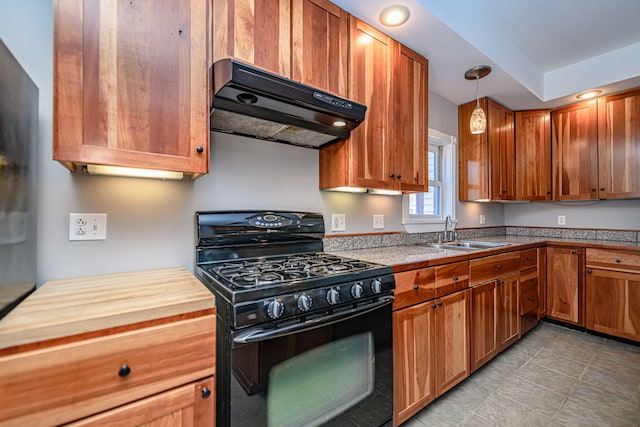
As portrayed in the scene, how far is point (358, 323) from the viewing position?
1.23 metres

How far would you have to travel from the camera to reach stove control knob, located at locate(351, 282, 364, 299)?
1.21m

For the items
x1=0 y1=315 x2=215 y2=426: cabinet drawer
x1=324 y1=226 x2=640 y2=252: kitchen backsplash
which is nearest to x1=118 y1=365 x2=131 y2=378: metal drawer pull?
x1=0 y1=315 x2=215 y2=426: cabinet drawer

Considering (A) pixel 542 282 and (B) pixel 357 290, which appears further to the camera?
(A) pixel 542 282

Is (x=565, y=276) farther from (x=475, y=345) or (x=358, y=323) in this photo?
(x=358, y=323)

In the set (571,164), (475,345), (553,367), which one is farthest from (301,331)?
(571,164)

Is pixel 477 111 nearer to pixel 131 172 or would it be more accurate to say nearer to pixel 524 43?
pixel 524 43

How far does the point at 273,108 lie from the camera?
1293 mm

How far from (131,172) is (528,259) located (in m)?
3.18

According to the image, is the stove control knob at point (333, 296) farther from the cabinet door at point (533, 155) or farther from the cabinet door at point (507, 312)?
the cabinet door at point (533, 155)

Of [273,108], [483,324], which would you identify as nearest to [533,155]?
[483,324]

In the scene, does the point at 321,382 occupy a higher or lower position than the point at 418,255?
lower

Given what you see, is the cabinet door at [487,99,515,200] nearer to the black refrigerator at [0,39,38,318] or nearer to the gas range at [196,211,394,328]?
the gas range at [196,211,394,328]

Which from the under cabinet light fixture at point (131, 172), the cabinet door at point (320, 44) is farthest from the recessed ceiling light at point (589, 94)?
the under cabinet light fixture at point (131, 172)

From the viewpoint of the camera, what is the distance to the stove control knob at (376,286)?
1290mm
